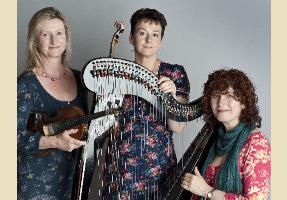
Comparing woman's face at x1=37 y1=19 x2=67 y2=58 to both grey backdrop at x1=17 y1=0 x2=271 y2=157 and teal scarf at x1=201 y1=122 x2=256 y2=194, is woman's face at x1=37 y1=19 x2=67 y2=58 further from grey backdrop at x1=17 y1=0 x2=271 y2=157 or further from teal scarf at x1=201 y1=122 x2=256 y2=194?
teal scarf at x1=201 y1=122 x2=256 y2=194

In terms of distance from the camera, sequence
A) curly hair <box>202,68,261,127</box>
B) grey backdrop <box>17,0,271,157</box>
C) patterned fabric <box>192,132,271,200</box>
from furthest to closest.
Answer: grey backdrop <box>17,0,271,157</box>
curly hair <box>202,68,261,127</box>
patterned fabric <box>192,132,271,200</box>

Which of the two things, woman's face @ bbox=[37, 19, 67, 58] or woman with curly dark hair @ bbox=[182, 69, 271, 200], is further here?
woman's face @ bbox=[37, 19, 67, 58]

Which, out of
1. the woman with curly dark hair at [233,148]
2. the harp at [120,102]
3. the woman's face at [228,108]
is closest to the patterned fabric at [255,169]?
the woman with curly dark hair at [233,148]

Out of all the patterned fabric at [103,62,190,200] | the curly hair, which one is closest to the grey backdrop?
the patterned fabric at [103,62,190,200]

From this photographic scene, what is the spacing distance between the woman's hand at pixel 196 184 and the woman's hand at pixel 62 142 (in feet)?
1.32

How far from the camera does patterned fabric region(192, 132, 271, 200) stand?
1.71 meters

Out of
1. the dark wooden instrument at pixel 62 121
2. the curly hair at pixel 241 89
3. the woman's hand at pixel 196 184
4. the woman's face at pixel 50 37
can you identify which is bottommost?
the woman's hand at pixel 196 184

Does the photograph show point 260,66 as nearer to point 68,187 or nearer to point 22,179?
point 68,187

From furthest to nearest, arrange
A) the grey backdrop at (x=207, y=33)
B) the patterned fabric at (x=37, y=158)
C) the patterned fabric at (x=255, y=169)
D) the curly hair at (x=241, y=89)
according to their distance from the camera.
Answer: the grey backdrop at (x=207, y=33) → the patterned fabric at (x=37, y=158) → the curly hair at (x=241, y=89) → the patterned fabric at (x=255, y=169)

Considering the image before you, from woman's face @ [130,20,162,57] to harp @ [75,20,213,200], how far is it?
15cm

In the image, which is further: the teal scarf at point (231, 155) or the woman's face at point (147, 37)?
the woman's face at point (147, 37)

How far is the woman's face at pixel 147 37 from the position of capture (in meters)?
1.99

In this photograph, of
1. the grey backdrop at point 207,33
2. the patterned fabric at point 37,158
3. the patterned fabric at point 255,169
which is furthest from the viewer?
the grey backdrop at point 207,33

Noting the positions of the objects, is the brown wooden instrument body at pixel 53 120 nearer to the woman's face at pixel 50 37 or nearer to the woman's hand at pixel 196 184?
the woman's face at pixel 50 37
